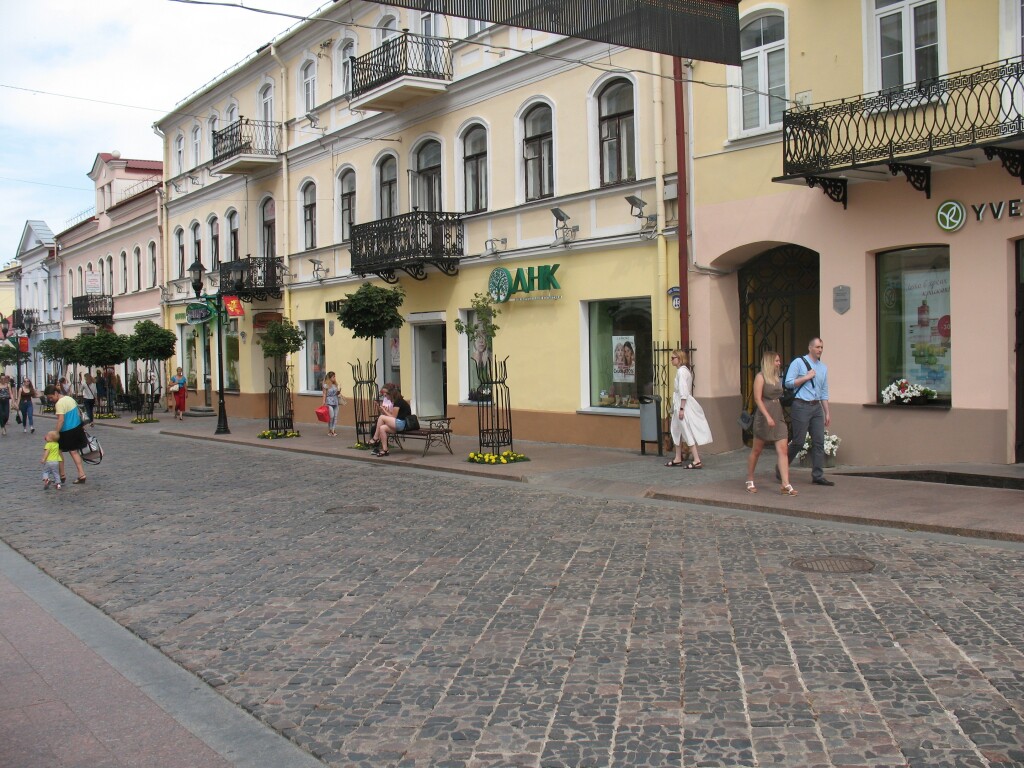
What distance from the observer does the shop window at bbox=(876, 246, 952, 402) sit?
13.2 meters

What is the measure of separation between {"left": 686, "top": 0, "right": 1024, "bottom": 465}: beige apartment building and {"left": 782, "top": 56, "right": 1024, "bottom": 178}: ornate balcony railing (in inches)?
1.1

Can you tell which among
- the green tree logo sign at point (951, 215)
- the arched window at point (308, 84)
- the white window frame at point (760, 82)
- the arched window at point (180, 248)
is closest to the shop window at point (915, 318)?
the green tree logo sign at point (951, 215)

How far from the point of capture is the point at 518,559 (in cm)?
882

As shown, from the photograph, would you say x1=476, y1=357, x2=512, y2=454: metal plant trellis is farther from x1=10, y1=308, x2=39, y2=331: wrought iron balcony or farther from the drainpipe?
x1=10, y1=308, x2=39, y2=331: wrought iron balcony

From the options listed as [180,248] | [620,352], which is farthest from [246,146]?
[620,352]

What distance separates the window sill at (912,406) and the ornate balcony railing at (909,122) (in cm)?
337

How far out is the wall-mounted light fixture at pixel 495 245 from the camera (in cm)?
2023

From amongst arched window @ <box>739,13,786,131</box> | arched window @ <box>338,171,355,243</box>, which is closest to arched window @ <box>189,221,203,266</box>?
arched window @ <box>338,171,355,243</box>

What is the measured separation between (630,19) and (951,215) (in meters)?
5.72

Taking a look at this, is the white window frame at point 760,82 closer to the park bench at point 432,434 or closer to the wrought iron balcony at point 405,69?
the park bench at point 432,434

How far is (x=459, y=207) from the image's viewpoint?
21781mm

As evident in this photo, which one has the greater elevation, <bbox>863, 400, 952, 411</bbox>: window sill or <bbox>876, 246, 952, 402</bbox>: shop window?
<bbox>876, 246, 952, 402</bbox>: shop window

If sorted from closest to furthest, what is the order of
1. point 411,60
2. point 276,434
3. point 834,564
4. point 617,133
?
1. point 834,564
2. point 617,133
3. point 411,60
4. point 276,434

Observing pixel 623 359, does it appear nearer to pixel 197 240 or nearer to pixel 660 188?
pixel 660 188
